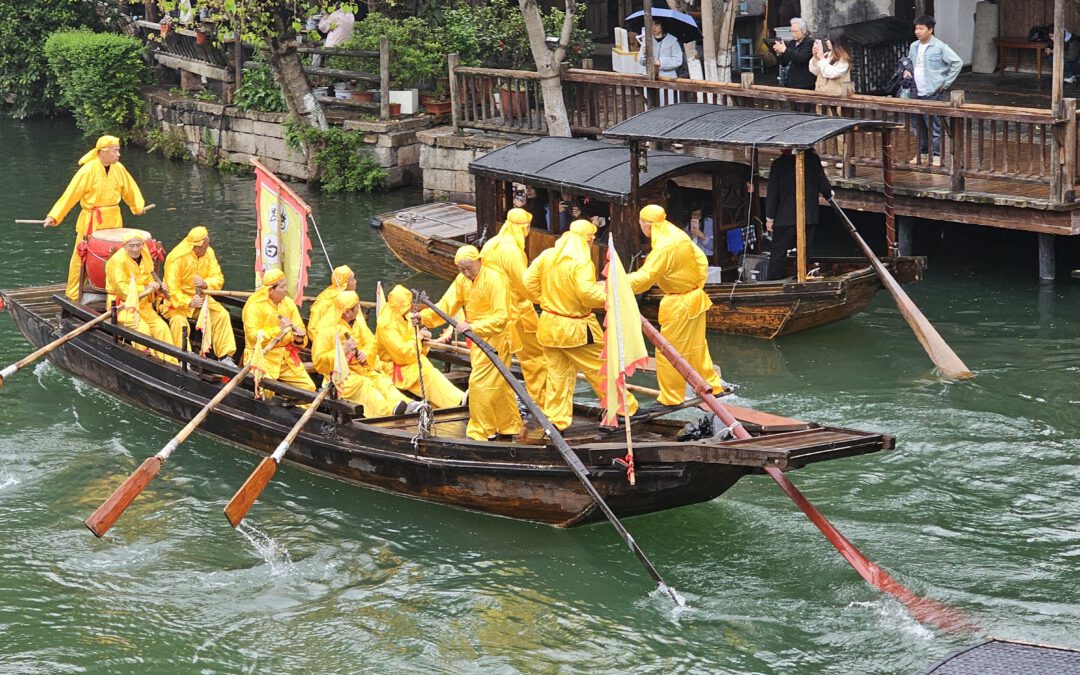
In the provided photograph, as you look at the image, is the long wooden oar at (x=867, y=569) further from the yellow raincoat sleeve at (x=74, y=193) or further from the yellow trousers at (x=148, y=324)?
the yellow raincoat sleeve at (x=74, y=193)

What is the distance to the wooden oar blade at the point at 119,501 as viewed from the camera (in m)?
9.90

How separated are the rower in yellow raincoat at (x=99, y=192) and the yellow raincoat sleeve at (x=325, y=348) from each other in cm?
378

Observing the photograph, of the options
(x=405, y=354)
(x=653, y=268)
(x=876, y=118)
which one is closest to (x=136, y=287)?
(x=405, y=354)

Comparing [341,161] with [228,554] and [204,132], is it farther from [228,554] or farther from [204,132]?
[228,554]

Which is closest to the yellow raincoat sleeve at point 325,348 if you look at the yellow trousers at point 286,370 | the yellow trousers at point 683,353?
the yellow trousers at point 286,370

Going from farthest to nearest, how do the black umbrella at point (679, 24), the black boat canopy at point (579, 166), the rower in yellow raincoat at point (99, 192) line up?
1. the black umbrella at point (679, 24)
2. the black boat canopy at point (579, 166)
3. the rower in yellow raincoat at point (99, 192)

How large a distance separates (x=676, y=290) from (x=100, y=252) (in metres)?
6.11

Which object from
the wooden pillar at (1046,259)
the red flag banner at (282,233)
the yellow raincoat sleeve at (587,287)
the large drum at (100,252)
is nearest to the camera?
the yellow raincoat sleeve at (587,287)

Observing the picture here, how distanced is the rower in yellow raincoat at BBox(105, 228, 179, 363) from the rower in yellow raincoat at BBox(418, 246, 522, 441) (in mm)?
3437

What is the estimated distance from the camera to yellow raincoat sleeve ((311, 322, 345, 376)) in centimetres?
1187

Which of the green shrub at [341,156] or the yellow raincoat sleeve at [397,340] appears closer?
the yellow raincoat sleeve at [397,340]

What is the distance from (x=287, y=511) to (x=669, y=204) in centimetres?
579

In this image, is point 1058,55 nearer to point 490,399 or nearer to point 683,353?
point 683,353

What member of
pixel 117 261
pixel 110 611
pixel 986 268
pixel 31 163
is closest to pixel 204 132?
pixel 31 163
